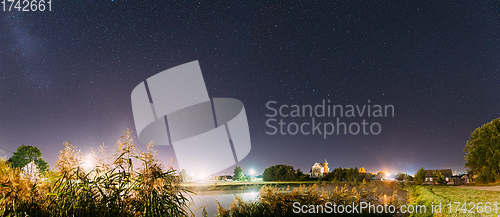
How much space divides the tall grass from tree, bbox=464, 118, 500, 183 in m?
44.0

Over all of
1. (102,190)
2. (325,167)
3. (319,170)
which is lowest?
(319,170)

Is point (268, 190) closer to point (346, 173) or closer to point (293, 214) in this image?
point (293, 214)

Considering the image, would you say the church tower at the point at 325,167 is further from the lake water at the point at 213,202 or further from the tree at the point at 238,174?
the lake water at the point at 213,202

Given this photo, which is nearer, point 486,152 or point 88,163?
point 88,163

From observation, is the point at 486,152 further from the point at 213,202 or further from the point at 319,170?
the point at 319,170

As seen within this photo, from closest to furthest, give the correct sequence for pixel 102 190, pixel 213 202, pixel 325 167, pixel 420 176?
1. pixel 102 190
2. pixel 213 202
3. pixel 420 176
4. pixel 325 167

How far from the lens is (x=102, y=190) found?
3.10 meters

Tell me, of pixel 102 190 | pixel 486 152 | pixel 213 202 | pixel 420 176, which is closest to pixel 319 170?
pixel 420 176

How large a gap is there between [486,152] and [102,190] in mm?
47195

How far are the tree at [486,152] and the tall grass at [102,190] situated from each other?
144ft

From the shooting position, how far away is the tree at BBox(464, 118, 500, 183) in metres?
33.6

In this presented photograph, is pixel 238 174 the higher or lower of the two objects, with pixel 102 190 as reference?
lower

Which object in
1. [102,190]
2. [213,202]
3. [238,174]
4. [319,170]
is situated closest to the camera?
[102,190]

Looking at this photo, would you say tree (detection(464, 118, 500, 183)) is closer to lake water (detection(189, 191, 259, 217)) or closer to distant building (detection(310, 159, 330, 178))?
lake water (detection(189, 191, 259, 217))
